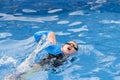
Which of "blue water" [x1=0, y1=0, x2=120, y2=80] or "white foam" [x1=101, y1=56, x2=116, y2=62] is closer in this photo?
"blue water" [x1=0, y1=0, x2=120, y2=80]

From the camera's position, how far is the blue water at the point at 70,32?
731cm

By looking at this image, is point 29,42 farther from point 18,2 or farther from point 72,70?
point 18,2

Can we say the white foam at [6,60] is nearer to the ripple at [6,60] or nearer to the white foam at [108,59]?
the ripple at [6,60]

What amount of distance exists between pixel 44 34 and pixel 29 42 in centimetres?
164

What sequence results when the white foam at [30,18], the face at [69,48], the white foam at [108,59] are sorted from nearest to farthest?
1. the face at [69,48]
2. the white foam at [108,59]
3. the white foam at [30,18]

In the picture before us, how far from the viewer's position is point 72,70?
24.1 ft

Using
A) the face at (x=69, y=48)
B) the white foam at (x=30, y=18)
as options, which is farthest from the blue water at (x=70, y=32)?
the face at (x=69, y=48)

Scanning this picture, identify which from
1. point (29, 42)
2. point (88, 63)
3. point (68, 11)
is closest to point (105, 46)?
point (88, 63)

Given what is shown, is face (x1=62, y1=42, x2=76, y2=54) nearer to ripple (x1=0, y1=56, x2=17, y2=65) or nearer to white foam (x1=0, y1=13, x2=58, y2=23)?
ripple (x1=0, y1=56, x2=17, y2=65)

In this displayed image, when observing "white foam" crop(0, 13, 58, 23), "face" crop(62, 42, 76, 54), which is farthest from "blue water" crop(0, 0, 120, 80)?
"face" crop(62, 42, 76, 54)

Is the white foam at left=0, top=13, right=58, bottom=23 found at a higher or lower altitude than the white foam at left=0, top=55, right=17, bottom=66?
higher

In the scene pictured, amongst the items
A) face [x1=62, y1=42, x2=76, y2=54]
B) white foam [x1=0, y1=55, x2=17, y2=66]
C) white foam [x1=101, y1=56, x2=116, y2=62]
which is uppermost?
face [x1=62, y1=42, x2=76, y2=54]

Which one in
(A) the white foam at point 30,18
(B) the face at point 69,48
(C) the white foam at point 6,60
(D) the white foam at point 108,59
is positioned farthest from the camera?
(A) the white foam at point 30,18

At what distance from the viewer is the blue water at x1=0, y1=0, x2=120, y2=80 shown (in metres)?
7.31
